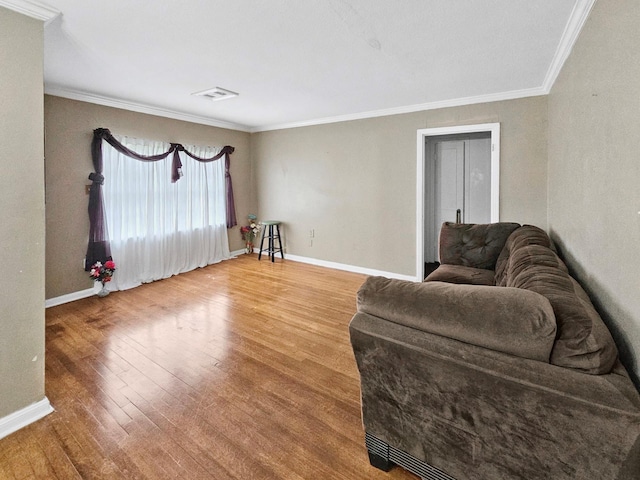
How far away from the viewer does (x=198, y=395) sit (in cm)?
214

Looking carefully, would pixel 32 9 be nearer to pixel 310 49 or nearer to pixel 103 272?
pixel 310 49

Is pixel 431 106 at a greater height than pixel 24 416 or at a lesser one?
greater

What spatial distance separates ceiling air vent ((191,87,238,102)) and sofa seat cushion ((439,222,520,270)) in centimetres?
296

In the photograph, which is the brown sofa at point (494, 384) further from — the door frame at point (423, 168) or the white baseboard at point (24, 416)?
the door frame at point (423, 168)

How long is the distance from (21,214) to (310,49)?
7.54ft

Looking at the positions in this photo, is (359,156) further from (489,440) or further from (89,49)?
(489,440)

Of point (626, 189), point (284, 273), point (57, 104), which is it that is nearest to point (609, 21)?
point (626, 189)

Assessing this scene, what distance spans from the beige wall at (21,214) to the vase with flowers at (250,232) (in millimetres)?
4456

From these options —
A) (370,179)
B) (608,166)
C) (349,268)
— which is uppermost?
(370,179)

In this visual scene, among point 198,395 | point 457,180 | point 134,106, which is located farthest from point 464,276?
point 134,106

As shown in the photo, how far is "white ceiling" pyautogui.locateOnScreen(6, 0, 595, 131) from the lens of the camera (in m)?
2.06

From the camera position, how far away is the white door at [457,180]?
17.1ft

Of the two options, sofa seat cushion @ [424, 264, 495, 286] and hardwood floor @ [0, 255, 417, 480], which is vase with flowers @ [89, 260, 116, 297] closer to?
hardwood floor @ [0, 255, 417, 480]

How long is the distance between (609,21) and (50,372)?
407 centimetres
